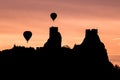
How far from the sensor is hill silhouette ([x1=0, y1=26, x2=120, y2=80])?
174m

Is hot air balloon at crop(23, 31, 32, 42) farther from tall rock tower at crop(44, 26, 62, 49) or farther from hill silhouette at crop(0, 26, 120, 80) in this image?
tall rock tower at crop(44, 26, 62, 49)

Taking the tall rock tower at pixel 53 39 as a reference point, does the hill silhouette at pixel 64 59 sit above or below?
below

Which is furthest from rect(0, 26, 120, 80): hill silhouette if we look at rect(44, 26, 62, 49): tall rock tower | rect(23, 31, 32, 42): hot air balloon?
rect(23, 31, 32, 42): hot air balloon

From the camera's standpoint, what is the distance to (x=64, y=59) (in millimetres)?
179000

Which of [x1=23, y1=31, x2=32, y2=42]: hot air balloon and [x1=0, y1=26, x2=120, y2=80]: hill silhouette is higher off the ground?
[x1=23, y1=31, x2=32, y2=42]: hot air balloon

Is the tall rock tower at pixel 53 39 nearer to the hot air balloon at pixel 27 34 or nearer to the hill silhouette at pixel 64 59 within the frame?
the hill silhouette at pixel 64 59

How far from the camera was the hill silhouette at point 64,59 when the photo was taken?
17450 cm

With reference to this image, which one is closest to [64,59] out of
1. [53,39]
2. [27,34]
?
[53,39]

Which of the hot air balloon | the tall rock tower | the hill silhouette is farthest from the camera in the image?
the tall rock tower

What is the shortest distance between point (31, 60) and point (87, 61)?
81.2ft

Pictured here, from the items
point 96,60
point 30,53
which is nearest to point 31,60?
point 30,53

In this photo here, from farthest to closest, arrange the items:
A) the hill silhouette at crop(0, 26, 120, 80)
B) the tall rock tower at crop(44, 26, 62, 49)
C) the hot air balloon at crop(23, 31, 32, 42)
A: the tall rock tower at crop(44, 26, 62, 49) < the hot air balloon at crop(23, 31, 32, 42) < the hill silhouette at crop(0, 26, 120, 80)

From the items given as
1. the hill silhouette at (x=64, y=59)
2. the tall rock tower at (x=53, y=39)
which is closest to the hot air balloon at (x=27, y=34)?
the hill silhouette at (x=64, y=59)

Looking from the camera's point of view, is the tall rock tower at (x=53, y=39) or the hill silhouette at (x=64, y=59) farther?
the tall rock tower at (x=53, y=39)
